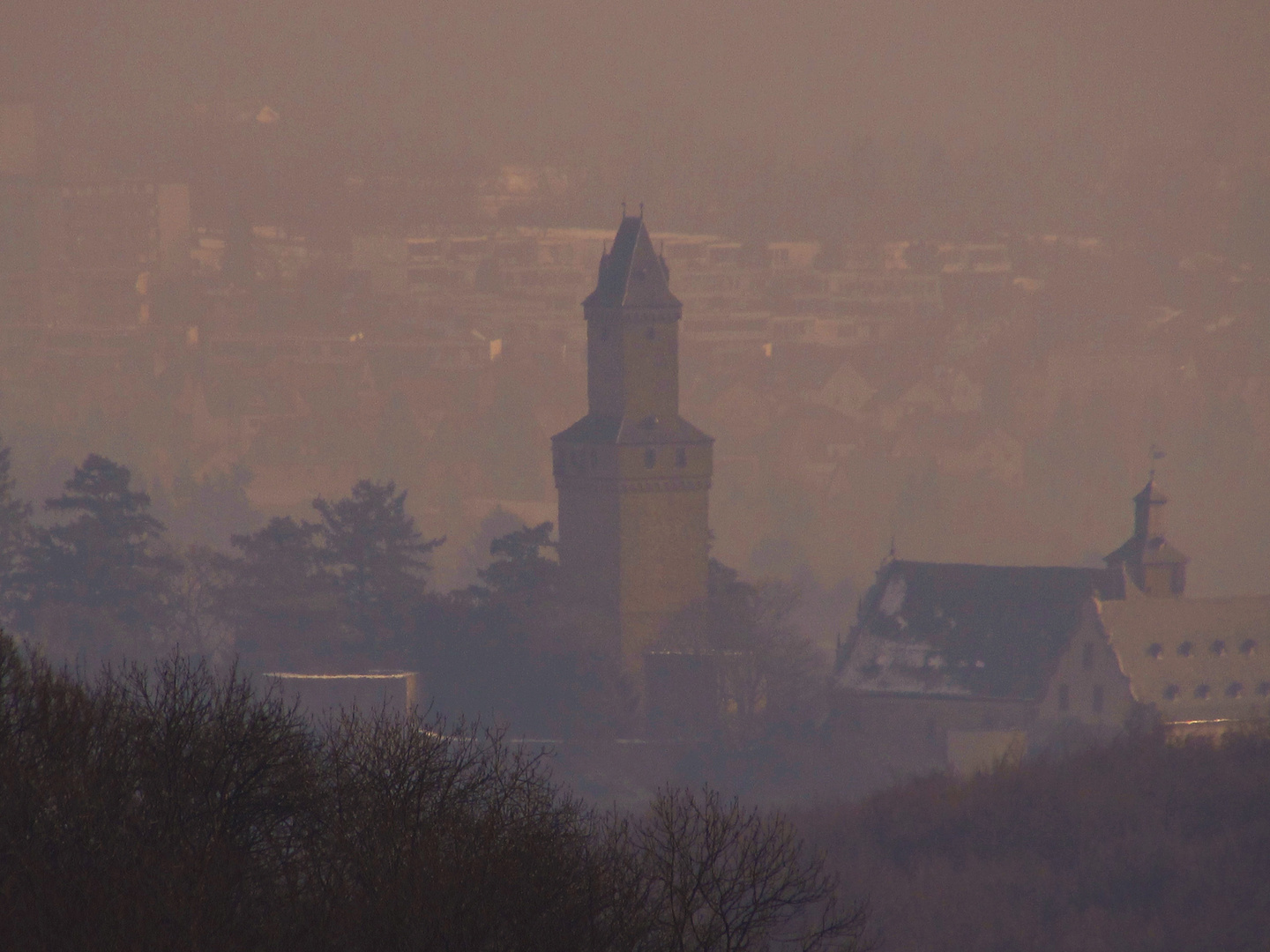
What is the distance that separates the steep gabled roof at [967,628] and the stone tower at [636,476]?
6.30 metres

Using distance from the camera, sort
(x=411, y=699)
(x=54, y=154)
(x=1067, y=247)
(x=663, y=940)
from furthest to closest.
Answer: (x=1067, y=247) → (x=54, y=154) → (x=411, y=699) → (x=663, y=940)

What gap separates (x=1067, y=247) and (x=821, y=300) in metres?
23.6

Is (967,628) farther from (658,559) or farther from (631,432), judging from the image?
(631,432)

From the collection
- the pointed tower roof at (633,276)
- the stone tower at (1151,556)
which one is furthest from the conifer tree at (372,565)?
the stone tower at (1151,556)

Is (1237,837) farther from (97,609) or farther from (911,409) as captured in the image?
(911,409)

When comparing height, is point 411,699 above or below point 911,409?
below

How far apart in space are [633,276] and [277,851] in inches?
2409

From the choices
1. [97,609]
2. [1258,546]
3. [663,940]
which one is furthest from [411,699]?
[1258,546]

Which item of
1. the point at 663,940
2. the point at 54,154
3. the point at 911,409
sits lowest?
the point at 663,940

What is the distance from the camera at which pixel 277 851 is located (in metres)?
20.9

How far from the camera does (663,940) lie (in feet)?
70.7

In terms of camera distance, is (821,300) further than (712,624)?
Yes

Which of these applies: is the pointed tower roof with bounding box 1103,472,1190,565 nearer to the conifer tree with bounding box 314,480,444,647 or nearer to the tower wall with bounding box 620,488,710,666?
the tower wall with bounding box 620,488,710,666

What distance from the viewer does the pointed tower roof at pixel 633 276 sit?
265 feet
